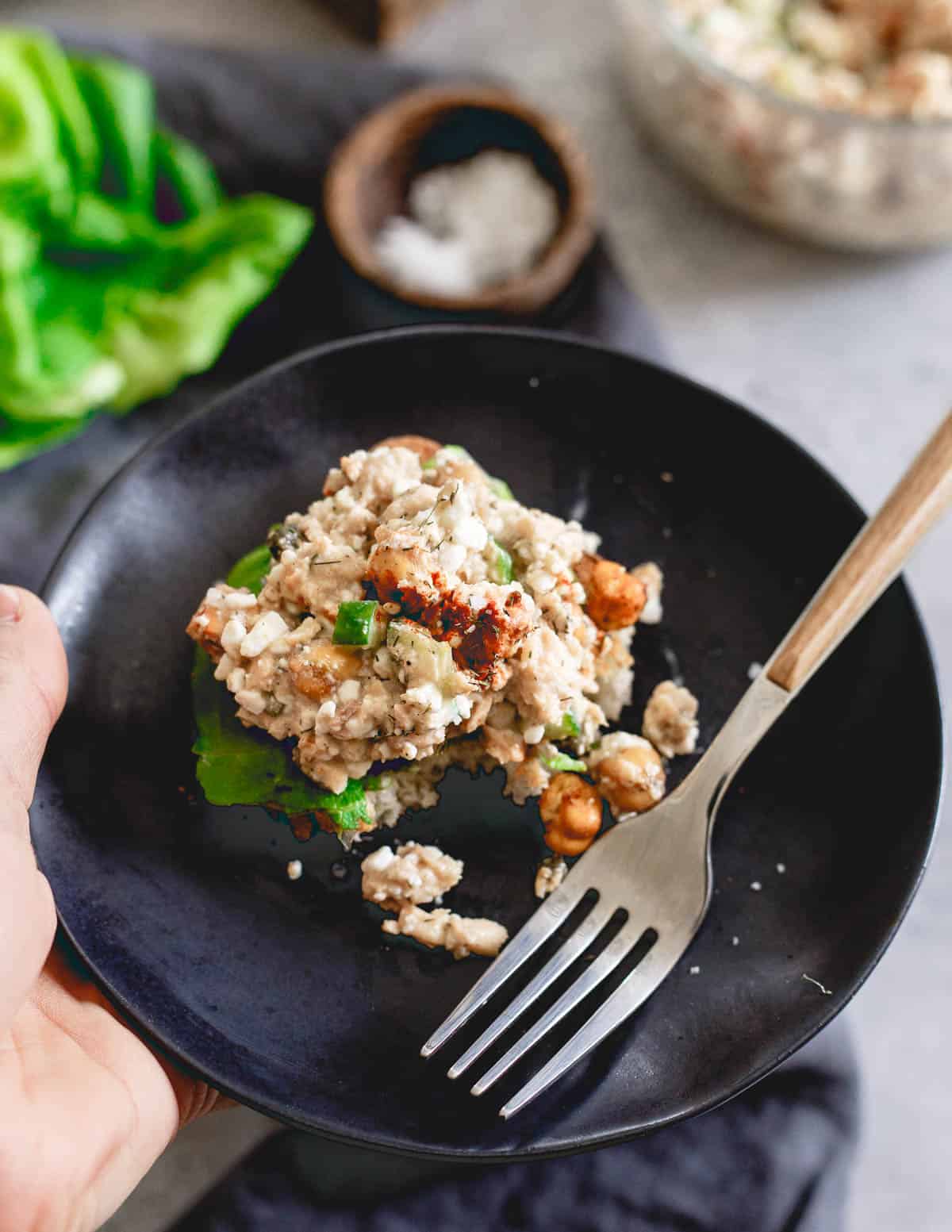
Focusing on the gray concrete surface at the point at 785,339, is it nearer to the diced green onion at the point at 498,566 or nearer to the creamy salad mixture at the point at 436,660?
the creamy salad mixture at the point at 436,660

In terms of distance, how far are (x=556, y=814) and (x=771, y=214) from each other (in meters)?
2.09

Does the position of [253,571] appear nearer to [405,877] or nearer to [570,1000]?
[405,877]

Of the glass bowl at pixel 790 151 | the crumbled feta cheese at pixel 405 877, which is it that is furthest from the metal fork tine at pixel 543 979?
the glass bowl at pixel 790 151

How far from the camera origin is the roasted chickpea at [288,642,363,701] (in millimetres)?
1988

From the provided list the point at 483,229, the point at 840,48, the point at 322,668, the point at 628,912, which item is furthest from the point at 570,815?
the point at 840,48

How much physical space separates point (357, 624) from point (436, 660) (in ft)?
0.47

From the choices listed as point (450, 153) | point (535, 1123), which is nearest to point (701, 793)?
point (535, 1123)

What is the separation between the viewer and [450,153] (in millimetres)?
3457

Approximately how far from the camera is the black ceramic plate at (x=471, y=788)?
78.9 inches

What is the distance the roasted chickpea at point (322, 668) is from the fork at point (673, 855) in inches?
21.2

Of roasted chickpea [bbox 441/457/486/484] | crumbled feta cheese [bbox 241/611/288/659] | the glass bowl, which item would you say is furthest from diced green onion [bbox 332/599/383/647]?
the glass bowl

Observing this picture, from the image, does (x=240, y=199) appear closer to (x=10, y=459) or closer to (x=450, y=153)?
(x=450, y=153)

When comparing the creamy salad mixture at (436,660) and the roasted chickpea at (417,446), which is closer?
the creamy salad mixture at (436,660)

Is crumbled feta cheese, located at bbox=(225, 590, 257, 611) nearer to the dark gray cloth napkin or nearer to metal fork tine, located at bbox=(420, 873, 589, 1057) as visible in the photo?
metal fork tine, located at bbox=(420, 873, 589, 1057)
